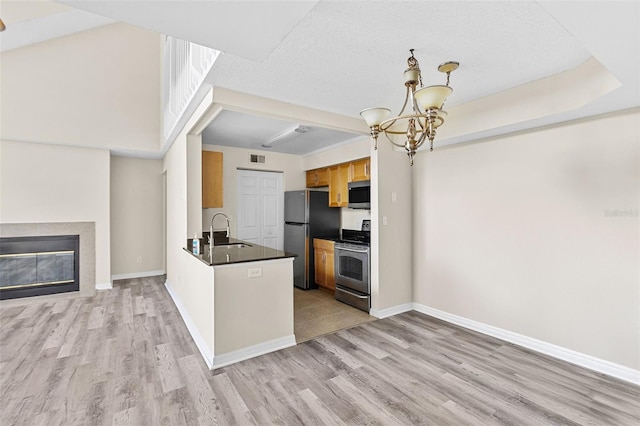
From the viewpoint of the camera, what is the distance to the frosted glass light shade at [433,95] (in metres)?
1.73

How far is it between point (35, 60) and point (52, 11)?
38.9 inches

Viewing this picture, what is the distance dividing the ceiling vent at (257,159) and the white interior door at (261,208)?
21cm

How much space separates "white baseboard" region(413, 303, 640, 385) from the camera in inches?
94.9

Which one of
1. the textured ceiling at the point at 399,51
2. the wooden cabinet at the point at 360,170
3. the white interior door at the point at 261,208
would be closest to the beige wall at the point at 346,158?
the wooden cabinet at the point at 360,170

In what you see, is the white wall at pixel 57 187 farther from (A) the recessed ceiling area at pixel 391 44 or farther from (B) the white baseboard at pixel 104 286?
(A) the recessed ceiling area at pixel 391 44

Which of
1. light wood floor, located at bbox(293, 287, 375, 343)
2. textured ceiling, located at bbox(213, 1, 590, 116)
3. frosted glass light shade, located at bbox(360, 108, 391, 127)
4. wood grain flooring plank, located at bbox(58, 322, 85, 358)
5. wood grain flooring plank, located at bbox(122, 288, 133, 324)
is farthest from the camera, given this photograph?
wood grain flooring plank, located at bbox(122, 288, 133, 324)

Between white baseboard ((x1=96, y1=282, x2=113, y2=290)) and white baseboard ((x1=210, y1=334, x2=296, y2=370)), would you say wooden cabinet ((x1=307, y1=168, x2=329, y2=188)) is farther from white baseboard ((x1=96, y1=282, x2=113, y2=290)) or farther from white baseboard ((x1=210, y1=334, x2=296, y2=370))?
white baseboard ((x1=96, y1=282, x2=113, y2=290))

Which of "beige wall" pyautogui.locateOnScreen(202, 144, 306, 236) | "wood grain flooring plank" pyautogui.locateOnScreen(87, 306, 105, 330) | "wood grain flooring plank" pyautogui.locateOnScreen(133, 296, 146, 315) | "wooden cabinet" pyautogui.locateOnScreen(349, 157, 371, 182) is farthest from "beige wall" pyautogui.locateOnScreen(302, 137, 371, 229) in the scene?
"wood grain flooring plank" pyautogui.locateOnScreen(87, 306, 105, 330)

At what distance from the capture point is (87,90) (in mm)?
4789

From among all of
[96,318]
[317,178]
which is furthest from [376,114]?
[96,318]

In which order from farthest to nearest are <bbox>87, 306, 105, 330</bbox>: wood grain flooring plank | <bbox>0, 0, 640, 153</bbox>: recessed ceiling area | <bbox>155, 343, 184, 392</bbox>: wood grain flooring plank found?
1. <bbox>87, 306, 105, 330</bbox>: wood grain flooring plank
2. <bbox>155, 343, 184, 392</bbox>: wood grain flooring plank
3. <bbox>0, 0, 640, 153</bbox>: recessed ceiling area

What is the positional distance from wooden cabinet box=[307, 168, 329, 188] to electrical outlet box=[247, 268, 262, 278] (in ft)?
8.91

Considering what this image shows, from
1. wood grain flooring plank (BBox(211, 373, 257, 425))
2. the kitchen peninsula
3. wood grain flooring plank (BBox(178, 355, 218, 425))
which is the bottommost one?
wood grain flooring plank (BBox(211, 373, 257, 425))

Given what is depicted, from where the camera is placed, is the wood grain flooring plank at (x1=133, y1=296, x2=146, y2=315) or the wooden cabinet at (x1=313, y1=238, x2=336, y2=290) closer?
the wood grain flooring plank at (x1=133, y1=296, x2=146, y2=315)
